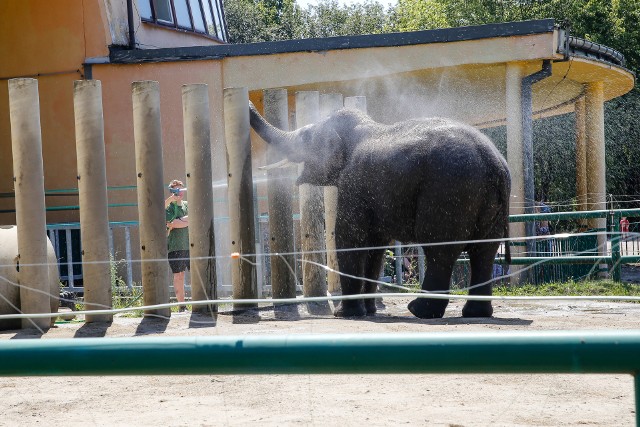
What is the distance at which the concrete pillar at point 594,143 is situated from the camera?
17953mm

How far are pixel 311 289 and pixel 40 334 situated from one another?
2.85 m

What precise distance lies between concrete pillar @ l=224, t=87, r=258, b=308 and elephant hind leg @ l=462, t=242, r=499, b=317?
1.99 m

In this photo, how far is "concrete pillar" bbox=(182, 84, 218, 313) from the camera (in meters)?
8.60

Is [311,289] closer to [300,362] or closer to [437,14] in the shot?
[300,362]

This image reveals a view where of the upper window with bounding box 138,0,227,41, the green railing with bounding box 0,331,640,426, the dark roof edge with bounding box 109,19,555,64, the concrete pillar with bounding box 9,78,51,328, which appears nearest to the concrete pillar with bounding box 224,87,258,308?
the concrete pillar with bounding box 9,78,51,328

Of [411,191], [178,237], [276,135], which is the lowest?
[178,237]

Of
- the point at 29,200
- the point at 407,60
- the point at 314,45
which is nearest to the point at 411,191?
the point at 29,200

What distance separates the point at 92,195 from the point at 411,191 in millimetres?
2717

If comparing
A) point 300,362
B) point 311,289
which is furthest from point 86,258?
point 300,362

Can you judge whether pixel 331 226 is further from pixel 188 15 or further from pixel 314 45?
pixel 188 15

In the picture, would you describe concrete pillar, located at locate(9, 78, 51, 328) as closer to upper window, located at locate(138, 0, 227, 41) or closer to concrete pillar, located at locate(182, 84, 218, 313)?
concrete pillar, located at locate(182, 84, 218, 313)

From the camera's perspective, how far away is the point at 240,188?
29.7 feet

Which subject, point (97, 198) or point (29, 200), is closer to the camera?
point (29, 200)

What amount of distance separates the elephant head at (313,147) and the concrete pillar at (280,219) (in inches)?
5.9
